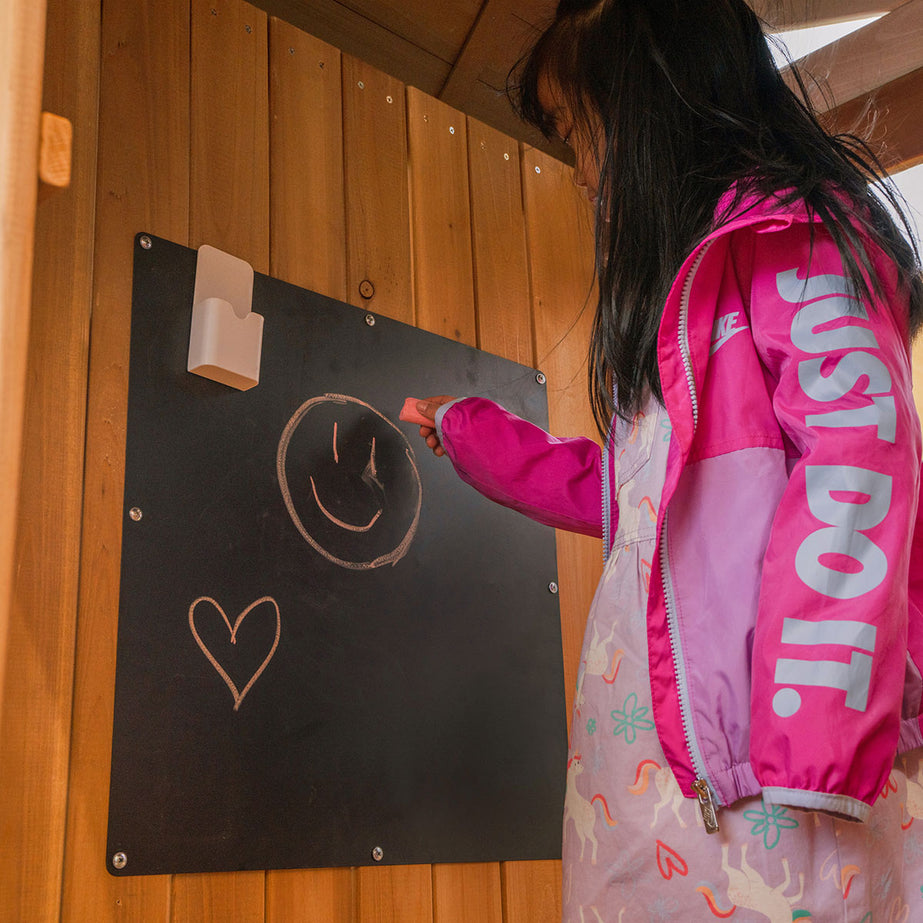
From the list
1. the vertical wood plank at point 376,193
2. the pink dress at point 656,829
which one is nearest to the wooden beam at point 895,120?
the vertical wood plank at point 376,193

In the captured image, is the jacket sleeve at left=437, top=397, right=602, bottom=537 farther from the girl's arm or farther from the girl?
the girl

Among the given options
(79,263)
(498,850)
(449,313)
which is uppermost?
(449,313)

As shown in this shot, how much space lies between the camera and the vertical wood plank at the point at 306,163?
1.48 metres

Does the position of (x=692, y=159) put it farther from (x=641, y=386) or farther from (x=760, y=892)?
(x=760, y=892)

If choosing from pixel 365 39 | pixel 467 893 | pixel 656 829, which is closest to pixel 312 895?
pixel 467 893

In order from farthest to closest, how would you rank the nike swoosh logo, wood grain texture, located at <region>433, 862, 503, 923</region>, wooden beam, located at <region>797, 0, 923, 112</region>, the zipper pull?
wooden beam, located at <region>797, 0, 923, 112</region> < wood grain texture, located at <region>433, 862, 503, 923</region> < the nike swoosh logo < the zipper pull

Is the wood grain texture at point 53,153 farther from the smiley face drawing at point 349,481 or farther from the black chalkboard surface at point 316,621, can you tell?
the smiley face drawing at point 349,481

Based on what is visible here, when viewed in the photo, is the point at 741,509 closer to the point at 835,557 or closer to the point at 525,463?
the point at 835,557

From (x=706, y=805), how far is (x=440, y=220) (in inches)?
45.3

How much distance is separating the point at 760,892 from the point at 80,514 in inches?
31.3

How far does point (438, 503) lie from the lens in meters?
1.53

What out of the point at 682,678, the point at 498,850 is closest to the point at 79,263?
the point at 682,678

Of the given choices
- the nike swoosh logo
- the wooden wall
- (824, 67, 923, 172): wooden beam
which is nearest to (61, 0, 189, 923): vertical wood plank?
the wooden wall

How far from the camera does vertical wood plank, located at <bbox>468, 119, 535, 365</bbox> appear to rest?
177 cm
